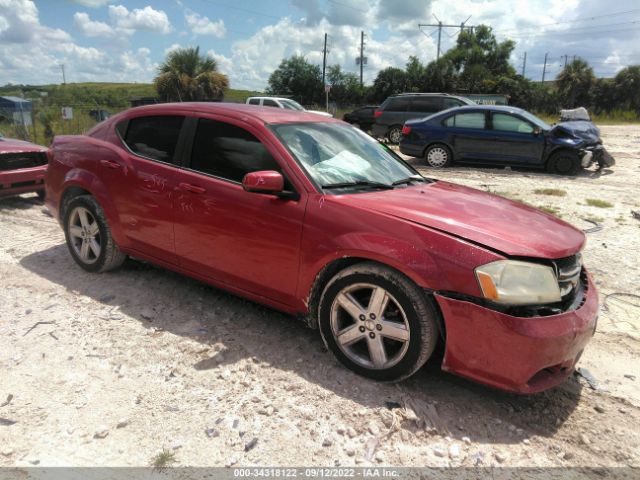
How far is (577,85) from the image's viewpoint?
51062 millimetres

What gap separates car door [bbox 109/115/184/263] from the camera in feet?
12.8

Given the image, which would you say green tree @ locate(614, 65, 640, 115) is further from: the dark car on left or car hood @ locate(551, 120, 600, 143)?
the dark car on left

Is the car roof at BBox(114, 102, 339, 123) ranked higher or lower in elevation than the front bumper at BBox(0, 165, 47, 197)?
higher

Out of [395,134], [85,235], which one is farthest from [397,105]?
[85,235]

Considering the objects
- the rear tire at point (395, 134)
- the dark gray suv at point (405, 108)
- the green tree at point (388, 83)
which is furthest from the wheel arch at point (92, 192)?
the green tree at point (388, 83)

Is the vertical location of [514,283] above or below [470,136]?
below

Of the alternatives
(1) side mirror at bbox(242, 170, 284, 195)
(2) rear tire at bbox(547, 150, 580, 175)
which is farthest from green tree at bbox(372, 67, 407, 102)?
(1) side mirror at bbox(242, 170, 284, 195)

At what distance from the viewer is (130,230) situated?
421 cm

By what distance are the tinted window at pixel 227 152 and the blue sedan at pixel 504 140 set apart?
9.30 m

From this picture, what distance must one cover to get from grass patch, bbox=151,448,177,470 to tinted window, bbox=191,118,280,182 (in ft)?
6.08

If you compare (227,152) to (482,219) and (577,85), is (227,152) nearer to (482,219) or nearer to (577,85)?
(482,219)

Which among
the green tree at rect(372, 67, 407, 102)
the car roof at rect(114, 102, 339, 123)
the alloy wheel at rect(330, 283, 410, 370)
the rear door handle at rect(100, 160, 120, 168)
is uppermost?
the green tree at rect(372, 67, 407, 102)

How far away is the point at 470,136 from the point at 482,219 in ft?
31.3

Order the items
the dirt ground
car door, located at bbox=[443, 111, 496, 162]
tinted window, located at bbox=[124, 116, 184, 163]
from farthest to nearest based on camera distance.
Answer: car door, located at bbox=[443, 111, 496, 162] → tinted window, located at bbox=[124, 116, 184, 163] → the dirt ground
